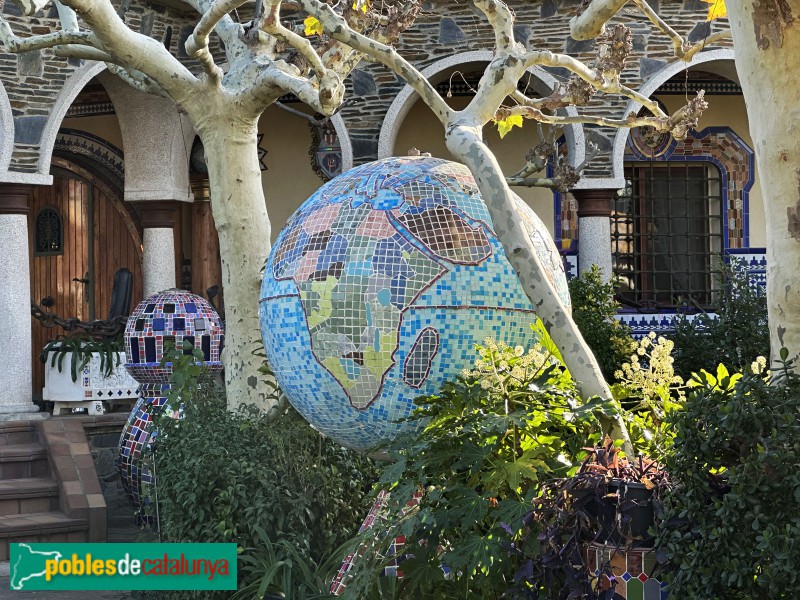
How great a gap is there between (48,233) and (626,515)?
12.7m

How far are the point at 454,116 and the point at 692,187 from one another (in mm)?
11587

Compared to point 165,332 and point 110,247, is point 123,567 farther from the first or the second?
point 110,247

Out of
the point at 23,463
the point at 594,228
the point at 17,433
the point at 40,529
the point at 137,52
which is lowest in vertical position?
the point at 40,529

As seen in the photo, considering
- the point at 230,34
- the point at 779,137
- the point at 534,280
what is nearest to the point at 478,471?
the point at 534,280

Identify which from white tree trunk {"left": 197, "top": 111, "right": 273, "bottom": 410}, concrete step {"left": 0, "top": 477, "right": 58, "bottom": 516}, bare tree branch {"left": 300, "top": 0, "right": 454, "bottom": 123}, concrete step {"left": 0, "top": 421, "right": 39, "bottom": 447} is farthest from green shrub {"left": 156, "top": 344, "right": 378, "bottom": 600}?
concrete step {"left": 0, "top": 421, "right": 39, "bottom": 447}

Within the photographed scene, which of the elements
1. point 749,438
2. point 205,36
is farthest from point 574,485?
point 205,36

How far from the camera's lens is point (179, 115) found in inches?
564

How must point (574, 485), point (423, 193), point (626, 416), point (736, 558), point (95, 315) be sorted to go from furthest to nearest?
point (95, 315)
point (423, 193)
point (626, 416)
point (574, 485)
point (736, 558)

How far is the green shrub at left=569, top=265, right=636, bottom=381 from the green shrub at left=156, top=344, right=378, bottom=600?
537cm

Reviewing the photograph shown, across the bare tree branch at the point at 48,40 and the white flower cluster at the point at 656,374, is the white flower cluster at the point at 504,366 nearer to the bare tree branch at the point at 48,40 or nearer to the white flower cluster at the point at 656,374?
the white flower cluster at the point at 656,374

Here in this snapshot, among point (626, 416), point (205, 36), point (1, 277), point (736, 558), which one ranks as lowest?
point (736, 558)

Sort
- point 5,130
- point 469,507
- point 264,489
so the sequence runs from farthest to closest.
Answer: point 5,130 → point 264,489 → point 469,507

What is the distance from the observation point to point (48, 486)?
10.1 metres

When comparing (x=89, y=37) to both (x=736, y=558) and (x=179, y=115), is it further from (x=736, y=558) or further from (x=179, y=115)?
(x=179, y=115)
